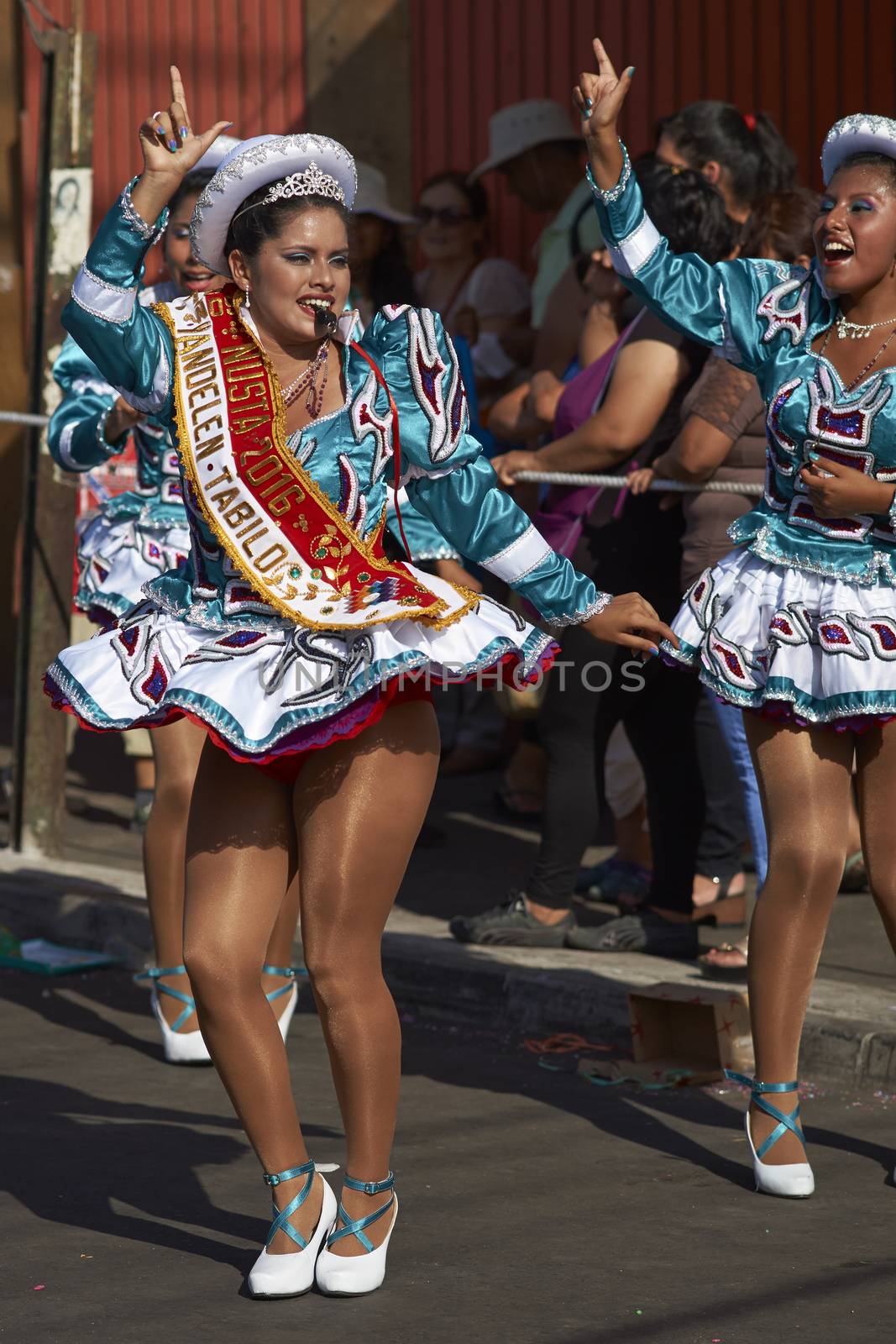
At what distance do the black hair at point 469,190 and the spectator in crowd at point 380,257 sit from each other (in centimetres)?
90

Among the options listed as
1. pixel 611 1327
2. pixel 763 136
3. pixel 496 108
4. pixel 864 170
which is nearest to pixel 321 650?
pixel 611 1327

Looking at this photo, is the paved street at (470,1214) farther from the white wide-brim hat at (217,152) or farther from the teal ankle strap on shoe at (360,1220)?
the white wide-brim hat at (217,152)

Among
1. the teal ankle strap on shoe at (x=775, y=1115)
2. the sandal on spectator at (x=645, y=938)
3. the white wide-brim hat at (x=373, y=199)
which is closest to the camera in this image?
the teal ankle strap on shoe at (x=775, y=1115)

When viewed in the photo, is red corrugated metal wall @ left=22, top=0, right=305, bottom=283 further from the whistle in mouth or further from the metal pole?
the whistle in mouth

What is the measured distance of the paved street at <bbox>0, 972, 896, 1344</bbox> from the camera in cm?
378

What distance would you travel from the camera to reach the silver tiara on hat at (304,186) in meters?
4.02

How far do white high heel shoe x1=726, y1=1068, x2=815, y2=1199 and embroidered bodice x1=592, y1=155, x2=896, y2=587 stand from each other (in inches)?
43.5

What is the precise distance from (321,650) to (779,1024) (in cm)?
139

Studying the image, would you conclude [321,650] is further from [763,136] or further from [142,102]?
[142,102]

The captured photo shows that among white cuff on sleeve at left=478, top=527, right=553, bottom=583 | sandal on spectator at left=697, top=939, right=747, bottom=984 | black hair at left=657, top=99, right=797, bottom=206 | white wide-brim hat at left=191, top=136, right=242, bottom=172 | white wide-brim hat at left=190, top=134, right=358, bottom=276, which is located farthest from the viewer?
black hair at left=657, top=99, right=797, bottom=206

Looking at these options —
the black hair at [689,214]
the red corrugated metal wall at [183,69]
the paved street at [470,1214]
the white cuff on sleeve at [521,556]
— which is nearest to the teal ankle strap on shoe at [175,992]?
the paved street at [470,1214]

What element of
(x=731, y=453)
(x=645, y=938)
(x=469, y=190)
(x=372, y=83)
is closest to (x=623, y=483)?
(x=731, y=453)

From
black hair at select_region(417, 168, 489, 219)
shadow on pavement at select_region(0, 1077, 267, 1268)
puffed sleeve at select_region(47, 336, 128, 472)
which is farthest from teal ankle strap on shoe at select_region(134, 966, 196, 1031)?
black hair at select_region(417, 168, 489, 219)

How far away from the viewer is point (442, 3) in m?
10.5
